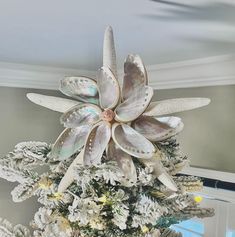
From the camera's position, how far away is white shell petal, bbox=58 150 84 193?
3.04ft

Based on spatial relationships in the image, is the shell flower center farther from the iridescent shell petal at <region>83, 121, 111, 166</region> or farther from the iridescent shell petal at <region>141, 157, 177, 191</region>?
the iridescent shell petal at <region>141, 157, 177, 191</region>

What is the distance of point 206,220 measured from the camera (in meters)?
1.88

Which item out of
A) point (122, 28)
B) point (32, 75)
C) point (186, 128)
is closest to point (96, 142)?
point (122, 28)

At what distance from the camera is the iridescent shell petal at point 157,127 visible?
0.91 meters

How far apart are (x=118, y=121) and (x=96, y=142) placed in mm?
79

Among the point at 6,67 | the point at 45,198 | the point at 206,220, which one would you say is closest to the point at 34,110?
the point at 6,67

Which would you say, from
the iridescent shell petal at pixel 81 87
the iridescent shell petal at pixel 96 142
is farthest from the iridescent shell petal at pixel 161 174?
the iridescent shell petal at pixel 81 87

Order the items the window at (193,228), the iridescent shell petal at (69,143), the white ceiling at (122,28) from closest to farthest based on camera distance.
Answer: the iridescent shell petal at (69,143)
the white ceiling at (122,28)
the window at (193,228)

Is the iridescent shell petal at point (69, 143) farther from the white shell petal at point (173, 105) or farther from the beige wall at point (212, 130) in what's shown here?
the beige wall at point (212, 130)

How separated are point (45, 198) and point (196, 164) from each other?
116 centimetres

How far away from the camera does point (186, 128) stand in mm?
2051

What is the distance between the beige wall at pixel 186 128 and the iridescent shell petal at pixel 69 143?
101 centimetres

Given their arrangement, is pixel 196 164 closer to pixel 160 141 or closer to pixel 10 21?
pixel 160 141

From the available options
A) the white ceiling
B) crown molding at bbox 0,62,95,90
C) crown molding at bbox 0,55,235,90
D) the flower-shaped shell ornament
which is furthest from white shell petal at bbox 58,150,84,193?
crown molding at bbox 0,62,95,90
